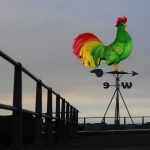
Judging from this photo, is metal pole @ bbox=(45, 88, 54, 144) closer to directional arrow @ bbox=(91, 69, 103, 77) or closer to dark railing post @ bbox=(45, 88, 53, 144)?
dark railing post @ bbox=(45, 88, 53, 144)

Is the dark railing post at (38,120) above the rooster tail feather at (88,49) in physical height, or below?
below

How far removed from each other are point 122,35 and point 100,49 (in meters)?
1.96

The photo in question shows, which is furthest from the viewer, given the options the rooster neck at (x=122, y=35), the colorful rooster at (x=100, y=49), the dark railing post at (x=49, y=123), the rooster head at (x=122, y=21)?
the rooster head at (x=122, y=21)

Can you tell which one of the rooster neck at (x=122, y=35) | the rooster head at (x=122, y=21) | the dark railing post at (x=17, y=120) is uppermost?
the rooster head at (x=122, y=21)

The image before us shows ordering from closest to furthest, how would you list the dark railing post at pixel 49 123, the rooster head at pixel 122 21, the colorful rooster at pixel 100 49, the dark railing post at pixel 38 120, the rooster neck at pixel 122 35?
the dark railing post at pixel 38 120 < the dark railing post at pixel 49 123 < the colorful rooster at pixel 100 49 < the rooster neck at pixel 122 35 < the rooster head at pixel 122 21

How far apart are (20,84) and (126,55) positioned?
125ft

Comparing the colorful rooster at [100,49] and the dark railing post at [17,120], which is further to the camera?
the colorful rooster at [100,49]

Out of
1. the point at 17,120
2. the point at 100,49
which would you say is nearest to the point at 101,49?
the point at 100,49

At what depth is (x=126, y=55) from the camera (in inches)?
1764

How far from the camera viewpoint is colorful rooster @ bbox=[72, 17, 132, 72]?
4462 centimetres

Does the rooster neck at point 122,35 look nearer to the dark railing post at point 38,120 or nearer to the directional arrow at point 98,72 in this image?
the directional arrow at point 98,72

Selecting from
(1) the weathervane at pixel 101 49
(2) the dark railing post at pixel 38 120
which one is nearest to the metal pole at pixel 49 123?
(2) the dark railing post at pixel 38 120

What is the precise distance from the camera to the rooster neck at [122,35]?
4544cm

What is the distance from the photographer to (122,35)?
150 feet
